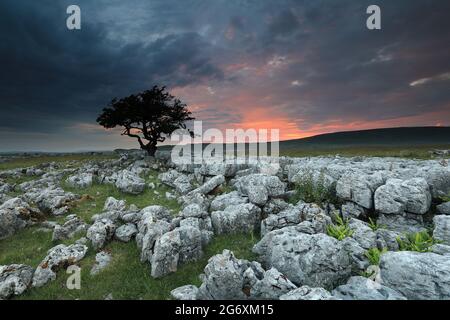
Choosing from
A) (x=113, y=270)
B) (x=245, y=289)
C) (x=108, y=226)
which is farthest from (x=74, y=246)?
(x=245, y=289)

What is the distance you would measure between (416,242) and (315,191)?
6180 mm

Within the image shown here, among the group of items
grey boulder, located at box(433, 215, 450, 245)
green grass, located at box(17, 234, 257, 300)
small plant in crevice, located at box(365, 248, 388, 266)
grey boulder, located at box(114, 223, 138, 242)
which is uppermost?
grey boulder, located at box(433, 215, 450, 245)

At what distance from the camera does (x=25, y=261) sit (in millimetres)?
11766

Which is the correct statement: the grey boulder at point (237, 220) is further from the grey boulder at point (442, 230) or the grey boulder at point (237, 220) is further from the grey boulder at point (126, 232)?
the grey boulder at point (442, 230)

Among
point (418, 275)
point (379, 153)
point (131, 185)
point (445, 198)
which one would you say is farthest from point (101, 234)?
point (379, 153)

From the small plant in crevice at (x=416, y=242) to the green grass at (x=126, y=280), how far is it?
577 centimetres

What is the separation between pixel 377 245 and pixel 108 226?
12.2m

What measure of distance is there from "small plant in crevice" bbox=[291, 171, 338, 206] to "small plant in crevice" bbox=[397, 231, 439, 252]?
4861 millimetres

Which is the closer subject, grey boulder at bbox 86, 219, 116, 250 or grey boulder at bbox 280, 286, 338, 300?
grey boulder at bbox 280, 286, 338, 300

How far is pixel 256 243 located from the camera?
11906 mm

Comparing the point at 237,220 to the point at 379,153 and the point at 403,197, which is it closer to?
the point at 403,197

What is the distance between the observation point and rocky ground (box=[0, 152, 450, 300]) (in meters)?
7.92

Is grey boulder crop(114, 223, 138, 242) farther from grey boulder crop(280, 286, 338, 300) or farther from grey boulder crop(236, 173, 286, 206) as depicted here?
grey boulder crop(280, 286, 338, 300)

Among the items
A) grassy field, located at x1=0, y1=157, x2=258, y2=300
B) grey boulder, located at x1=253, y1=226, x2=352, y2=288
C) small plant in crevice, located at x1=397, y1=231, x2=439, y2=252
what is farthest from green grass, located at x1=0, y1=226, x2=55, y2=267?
small plant in crevice, located at x1=397, y1=231, x2=439, y2=252
